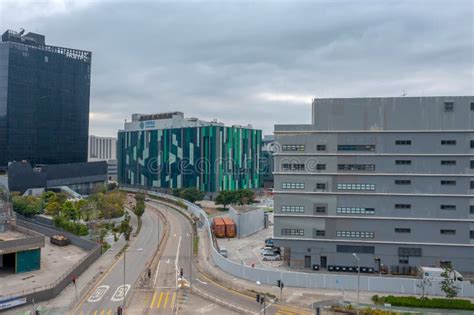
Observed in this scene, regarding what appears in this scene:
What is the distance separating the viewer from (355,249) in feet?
158

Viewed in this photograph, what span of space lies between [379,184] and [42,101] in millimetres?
116642

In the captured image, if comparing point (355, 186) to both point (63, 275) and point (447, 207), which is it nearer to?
point (447, 207)

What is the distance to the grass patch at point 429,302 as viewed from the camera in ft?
120

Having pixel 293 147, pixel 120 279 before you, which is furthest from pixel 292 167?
pixel 120 279

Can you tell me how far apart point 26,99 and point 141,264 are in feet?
316

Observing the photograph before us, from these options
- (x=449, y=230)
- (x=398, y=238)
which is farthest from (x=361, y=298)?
(x=449, y=230)

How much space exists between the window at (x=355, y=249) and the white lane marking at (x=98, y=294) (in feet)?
89.3

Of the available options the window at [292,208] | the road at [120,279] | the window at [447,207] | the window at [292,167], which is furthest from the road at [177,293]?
the window at [447,207]

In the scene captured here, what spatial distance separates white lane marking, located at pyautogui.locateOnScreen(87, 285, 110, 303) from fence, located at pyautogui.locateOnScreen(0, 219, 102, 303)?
134 inches

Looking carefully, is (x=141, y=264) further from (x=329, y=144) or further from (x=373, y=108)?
(x=373, y=108)

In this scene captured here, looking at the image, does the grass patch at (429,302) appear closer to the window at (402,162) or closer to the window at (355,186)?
the window at (355,186)

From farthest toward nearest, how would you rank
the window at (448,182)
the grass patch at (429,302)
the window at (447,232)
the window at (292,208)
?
the window at (292,208)
the window at (448,182)
the window at (447,232)
the grass patch at (429,302)

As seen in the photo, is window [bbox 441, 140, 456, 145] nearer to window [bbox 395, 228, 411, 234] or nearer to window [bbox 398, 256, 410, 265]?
window [bbox 395, 228, 411, 234]

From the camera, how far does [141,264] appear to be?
167ft
